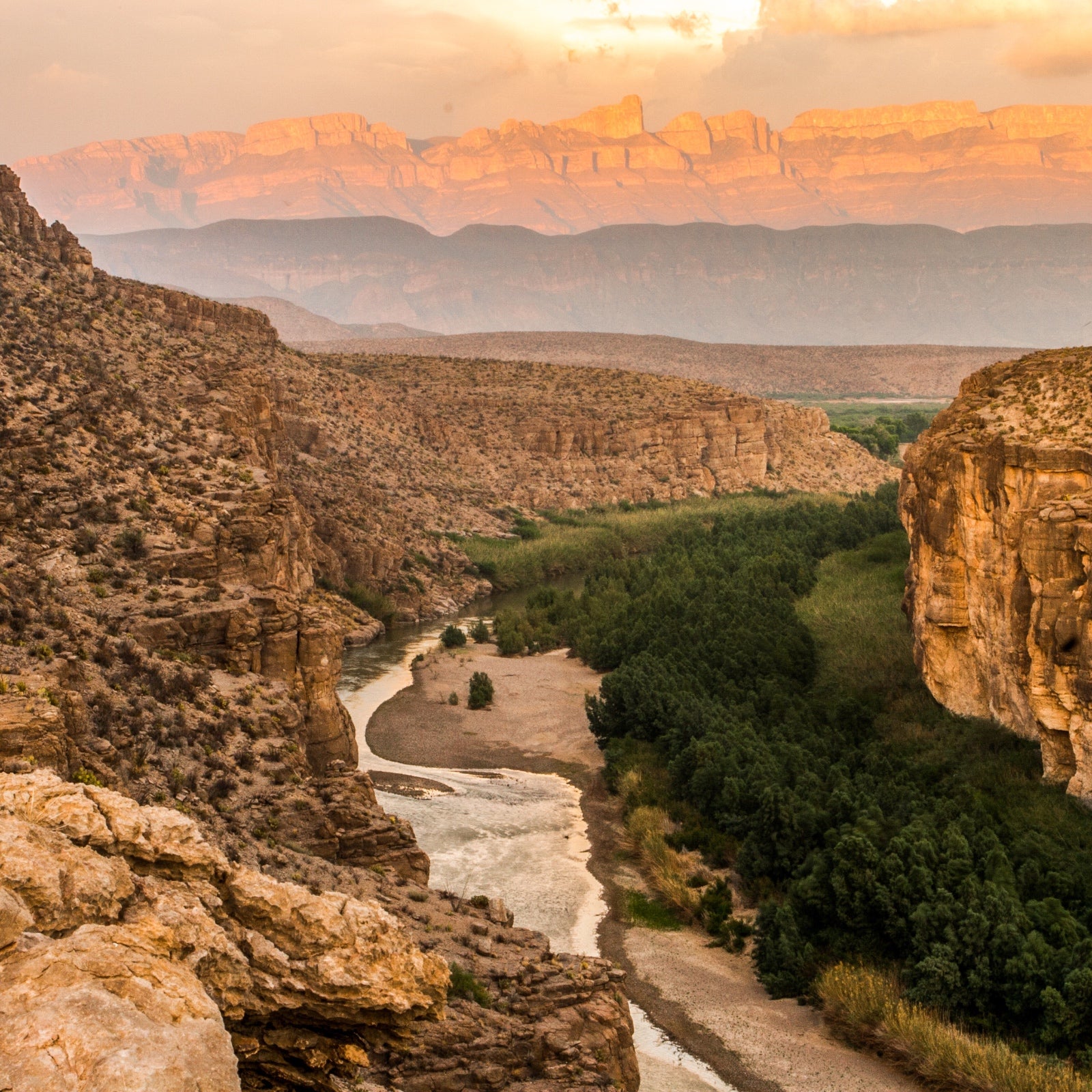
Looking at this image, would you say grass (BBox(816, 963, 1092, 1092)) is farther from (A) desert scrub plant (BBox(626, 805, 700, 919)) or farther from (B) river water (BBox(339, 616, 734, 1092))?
(A) desert scrub plant (BBox(626, 805, 700, 919))

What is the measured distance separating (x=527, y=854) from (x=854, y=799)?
7.66 metres

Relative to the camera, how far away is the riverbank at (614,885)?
2066cm

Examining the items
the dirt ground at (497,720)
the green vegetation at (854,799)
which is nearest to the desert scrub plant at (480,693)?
the dirt ground at (497,720)

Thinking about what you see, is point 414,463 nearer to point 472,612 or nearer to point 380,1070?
point 472,612

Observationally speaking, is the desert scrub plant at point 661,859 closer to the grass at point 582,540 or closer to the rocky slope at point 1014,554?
the rocky slope at point 1014,554

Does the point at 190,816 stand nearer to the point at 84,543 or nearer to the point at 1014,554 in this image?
the point at 84,543

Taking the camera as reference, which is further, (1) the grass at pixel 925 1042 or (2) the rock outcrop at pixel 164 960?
(1) the grass at pixel 925 1042

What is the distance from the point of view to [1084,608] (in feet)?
84.6

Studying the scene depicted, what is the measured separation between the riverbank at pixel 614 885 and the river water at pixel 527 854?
376 millimetres

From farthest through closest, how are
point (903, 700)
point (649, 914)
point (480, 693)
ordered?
point (480, 693) → point (903, 700) → point (649, 914)

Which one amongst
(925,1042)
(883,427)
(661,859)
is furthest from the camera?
(883,427)

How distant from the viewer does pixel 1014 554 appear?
2838 cm

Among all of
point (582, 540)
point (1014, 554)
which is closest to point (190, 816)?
point (1014, 554)

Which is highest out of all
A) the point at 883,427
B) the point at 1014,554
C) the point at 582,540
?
the point at 883,427
